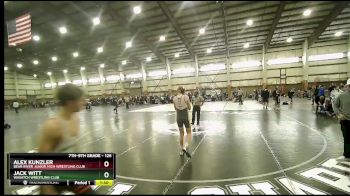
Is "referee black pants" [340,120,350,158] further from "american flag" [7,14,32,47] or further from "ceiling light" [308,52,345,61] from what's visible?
"american flag" [7,14,32,47]

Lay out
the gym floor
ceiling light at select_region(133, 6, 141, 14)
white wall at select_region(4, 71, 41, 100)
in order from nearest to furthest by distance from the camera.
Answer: ceiling light at select_region(133, 6, 141, 14)
white wall at select_region(4, 71, 41, 100)
the gym floor

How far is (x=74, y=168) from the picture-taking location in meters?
2.08

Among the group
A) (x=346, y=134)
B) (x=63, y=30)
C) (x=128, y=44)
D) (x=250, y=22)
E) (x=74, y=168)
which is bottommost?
(x=346, y=134)

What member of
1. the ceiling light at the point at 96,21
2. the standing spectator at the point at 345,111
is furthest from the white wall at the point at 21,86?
the standing spectator at the point at 345,111

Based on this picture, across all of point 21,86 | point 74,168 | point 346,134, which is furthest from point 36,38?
point 346,134

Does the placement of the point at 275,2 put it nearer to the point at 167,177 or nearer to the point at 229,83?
the point at 167,177

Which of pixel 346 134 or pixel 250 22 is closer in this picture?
pixel 250 22

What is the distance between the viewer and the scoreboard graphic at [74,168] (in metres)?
2.04

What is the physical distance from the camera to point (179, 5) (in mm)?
2062

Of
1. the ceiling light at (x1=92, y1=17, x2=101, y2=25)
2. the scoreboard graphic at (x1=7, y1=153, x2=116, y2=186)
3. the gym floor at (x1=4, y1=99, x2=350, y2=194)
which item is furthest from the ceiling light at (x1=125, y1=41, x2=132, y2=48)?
the scoreboard graphic at (x1=7, y1=153, x2=116, y2=186)

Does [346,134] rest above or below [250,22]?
below

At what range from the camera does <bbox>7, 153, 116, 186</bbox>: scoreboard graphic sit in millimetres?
2037

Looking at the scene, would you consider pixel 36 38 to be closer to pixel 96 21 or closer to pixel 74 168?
pixel 96 21

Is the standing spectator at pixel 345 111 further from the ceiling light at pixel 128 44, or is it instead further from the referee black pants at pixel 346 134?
the ceiling light at pixel 128 44
